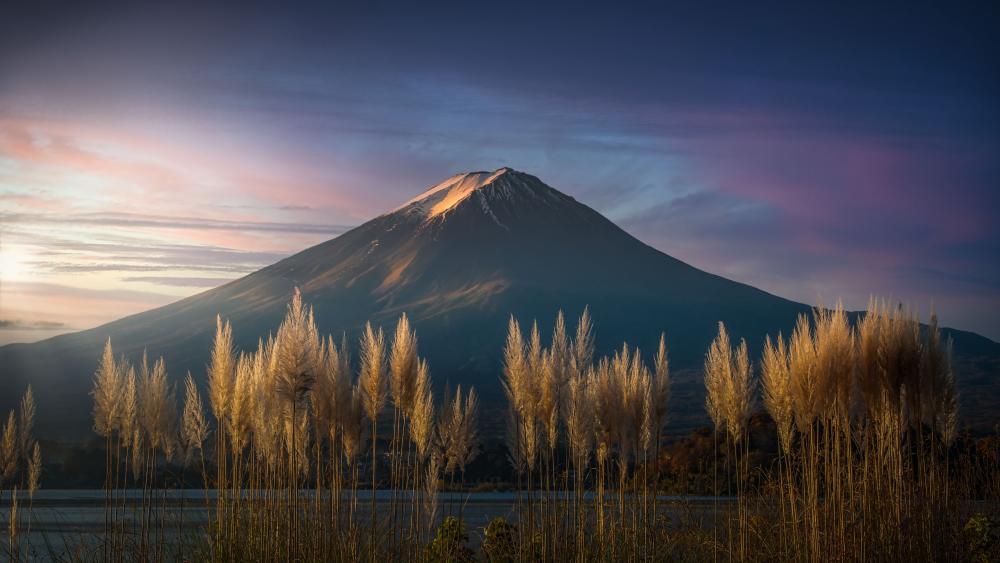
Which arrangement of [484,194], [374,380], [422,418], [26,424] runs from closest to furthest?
[374,380], [422,418], [26,424], [484,194]

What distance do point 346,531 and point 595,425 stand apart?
2.34m

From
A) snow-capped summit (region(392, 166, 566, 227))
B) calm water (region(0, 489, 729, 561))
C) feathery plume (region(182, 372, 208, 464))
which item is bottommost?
calm water (region(0, 489, 729, 561))

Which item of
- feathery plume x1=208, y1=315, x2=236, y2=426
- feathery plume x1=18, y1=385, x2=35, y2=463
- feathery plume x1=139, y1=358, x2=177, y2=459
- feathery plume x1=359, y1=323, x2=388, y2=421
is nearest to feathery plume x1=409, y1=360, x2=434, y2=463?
feathery plume x1=359, y1=323, x2=388, y2=421

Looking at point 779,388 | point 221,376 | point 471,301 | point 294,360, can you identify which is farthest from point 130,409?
point 471,301

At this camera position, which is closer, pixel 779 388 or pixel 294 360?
pixel 294 360

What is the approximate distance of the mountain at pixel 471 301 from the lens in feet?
325

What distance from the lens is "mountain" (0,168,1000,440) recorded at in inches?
3900

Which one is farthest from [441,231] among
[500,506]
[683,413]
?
[500,506]

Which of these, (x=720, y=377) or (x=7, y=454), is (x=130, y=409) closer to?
(x=7, y=454)

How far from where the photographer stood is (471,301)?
114m

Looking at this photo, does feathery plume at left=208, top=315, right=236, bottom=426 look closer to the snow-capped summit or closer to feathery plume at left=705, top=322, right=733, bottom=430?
feathery plume at left=705, top=322, right=733, bottom=430

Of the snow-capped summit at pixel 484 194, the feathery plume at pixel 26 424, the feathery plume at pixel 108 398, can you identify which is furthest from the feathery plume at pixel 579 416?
the snow-capped summit at pixel 484 194

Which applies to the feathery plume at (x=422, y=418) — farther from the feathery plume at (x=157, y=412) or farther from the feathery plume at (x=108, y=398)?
the feathery plume at (x=108, y=398)

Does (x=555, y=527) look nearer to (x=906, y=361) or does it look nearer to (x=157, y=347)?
(x=906, y=361)
